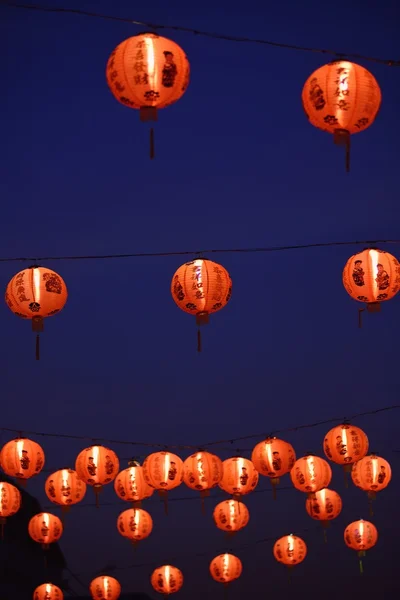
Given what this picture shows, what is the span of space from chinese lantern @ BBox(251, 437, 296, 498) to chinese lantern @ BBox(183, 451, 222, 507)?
56 centimetres

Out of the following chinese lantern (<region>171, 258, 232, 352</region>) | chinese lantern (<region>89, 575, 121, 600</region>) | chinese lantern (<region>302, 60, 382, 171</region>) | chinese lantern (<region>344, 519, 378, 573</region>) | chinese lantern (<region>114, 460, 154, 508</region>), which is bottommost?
chinese lantern (<region>89, 575, 121, 600</region>)

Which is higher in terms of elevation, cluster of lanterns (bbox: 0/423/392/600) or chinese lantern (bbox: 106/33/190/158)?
chinese lantern (bbox: 106/33/190/158)

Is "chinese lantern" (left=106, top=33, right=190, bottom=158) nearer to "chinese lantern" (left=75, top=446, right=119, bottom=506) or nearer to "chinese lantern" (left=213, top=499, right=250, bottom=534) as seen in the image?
"chinese lantern" (left=75, top=446, right=119, bottom=506)

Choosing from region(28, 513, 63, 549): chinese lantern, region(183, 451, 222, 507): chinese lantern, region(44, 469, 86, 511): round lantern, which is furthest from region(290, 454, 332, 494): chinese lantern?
region(28, 513, 63, 549): chinese lantern

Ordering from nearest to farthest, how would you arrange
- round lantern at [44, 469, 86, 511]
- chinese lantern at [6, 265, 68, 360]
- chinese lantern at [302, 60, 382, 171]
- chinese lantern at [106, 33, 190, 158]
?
chinese lantern at [106, 33, 190, 158], chinese lantern at [302, 60, 382, 171], chinese lantern at [6, 265, 68, 360], round lantern at [44, 469, 86, 511]

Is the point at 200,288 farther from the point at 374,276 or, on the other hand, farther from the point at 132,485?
the point at 132,485

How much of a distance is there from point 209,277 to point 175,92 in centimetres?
224

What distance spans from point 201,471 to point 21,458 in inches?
93.2

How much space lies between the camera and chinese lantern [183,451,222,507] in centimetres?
1255

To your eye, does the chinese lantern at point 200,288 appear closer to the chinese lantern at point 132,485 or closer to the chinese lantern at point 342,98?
the chinese lantern at point 342,98

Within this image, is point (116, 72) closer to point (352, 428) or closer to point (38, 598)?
point (352, 428)

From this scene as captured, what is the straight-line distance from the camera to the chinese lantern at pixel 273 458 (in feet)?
40.9

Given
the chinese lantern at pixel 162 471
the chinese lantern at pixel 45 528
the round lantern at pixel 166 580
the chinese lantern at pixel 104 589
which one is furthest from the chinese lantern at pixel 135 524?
the chinese lantern at pixel 104 589

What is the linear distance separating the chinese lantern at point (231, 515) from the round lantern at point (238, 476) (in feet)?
3.90
